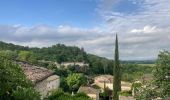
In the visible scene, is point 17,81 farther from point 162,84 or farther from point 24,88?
point 162,84

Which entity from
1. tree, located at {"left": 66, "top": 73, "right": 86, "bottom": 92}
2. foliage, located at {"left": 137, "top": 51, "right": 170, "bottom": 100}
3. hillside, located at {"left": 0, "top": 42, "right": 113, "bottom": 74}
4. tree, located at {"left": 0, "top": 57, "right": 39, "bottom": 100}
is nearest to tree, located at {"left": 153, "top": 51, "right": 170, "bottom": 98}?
foliage, located at {"left": 137, "top": 51, "right": 170, "bottom": 100}

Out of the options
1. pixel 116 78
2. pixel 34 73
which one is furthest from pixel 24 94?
pixel 116 78

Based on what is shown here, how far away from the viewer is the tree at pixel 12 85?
46.5 feet

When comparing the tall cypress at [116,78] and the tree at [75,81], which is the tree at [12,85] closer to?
the tall cypress at [116,78]

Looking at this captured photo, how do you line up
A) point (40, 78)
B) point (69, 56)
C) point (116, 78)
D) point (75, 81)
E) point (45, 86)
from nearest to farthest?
point (40, 78), point (45, 86), point (116, 78), point (75, 81), point (69, 56)

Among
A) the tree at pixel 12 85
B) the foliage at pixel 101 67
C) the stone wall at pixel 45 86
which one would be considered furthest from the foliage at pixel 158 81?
the foliage at pixel 101 67

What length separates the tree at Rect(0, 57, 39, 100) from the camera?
1419cm

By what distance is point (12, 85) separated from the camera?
14.8 meters

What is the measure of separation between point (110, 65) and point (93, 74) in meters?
8.28

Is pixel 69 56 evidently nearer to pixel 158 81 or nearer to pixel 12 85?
pixel 158 81

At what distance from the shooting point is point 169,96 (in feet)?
70.7

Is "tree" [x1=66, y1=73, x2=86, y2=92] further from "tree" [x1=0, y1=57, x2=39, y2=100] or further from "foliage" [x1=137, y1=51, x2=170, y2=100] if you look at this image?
"tree" [x1=0, y1=57, x2=39, y2=100]

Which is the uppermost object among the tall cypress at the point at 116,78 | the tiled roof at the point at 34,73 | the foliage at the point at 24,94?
the tiled roof at the point at 34,73

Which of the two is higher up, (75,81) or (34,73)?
(34,73)
